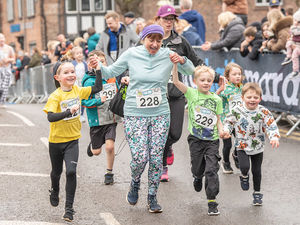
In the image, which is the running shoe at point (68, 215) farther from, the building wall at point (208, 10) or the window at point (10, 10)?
the window at point (10, 10)

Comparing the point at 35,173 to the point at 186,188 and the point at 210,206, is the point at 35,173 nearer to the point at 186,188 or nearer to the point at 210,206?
the point at 186,188

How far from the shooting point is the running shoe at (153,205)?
6.27 metres

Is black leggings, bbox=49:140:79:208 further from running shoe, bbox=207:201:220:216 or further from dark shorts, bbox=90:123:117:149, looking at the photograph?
dark shorts, bbox=90:123:117:149

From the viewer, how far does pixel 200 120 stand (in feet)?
Result: 21.2

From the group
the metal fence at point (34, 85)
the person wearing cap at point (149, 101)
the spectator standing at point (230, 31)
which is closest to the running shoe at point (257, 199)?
the person wearing cap at point (149, 101)

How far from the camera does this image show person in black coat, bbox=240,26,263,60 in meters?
12.1

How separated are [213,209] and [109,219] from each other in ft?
3.49

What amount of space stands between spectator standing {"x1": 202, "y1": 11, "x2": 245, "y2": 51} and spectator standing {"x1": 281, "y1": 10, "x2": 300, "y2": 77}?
7.32ft

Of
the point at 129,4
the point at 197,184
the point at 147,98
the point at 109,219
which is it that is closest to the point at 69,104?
the point at 147,98

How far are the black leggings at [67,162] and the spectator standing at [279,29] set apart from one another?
249 inches

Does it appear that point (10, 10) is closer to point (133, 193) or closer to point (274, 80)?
point (274, 80)

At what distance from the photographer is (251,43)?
12352 millimetres

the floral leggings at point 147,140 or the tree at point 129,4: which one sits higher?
the floral leggings at point 147,140

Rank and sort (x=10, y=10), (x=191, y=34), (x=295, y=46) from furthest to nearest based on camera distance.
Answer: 1. (x=10, y=10)
2. (x=191, y=34)
3. (x=295, y=46)
